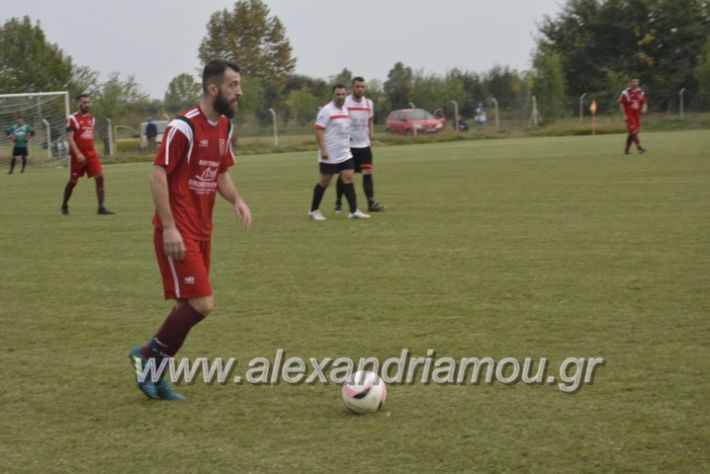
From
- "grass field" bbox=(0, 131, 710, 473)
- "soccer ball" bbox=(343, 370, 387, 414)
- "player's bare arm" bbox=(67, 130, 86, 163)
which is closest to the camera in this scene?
"grass field" bbox=(0, 131, 710, 473)

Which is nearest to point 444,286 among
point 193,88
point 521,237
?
point 521,237

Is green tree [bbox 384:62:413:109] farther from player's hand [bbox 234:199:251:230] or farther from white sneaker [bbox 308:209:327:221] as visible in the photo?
player's hand [bbox 234:199:251:230]

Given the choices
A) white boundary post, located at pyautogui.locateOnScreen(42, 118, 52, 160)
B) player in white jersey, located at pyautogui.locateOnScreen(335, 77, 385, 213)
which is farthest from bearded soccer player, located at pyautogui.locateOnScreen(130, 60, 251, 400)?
white boundary post, located at pyautogui.locateOnScreen(42, 118, 52, 160)

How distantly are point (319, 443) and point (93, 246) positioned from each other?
792 cm

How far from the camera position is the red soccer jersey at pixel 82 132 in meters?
15.3

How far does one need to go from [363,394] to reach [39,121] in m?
35.7

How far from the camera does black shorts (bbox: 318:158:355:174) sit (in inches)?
543

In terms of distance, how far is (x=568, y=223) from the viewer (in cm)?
1214

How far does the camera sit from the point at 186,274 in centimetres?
511

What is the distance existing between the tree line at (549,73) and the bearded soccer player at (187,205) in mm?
45345

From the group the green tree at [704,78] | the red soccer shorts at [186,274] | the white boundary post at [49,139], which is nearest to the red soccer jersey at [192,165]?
the red soccer shorts at [186,274]

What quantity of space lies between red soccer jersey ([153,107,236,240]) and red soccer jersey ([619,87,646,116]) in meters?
20.8

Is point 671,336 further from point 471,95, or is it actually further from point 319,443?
point 471,95

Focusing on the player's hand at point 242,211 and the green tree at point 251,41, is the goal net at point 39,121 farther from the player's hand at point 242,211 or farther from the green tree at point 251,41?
the green tree at point 251,41
